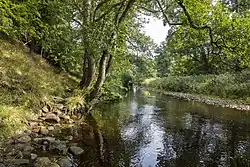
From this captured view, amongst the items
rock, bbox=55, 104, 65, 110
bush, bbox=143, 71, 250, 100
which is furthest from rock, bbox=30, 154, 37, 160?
bush, bbox=143, 71, 250, 100

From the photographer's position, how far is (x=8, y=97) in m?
8.89

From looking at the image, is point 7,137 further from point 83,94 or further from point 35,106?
point 83,94

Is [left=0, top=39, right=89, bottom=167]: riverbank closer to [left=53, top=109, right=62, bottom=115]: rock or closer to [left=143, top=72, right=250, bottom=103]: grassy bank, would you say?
[left=53, top=109, right=62, bottom=115]: rock

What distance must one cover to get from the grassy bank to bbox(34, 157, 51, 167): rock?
16.2 m

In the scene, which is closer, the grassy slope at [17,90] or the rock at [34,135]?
the grassy slope at [17,90]

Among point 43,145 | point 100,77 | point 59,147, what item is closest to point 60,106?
point 100,77

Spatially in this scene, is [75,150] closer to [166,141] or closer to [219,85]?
[166,141]

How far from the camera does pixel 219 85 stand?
24.1 meters

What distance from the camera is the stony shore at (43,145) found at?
20.0 ft

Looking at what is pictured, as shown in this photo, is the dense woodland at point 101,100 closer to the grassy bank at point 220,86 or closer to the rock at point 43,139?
the rock at point 43,139

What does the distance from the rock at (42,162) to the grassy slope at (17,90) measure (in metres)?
1.69

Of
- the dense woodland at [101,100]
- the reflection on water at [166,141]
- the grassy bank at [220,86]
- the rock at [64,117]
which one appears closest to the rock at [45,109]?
the dense woodland at [101,100]

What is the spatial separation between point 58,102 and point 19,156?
17.3 ft

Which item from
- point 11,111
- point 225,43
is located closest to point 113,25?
point 225,43
